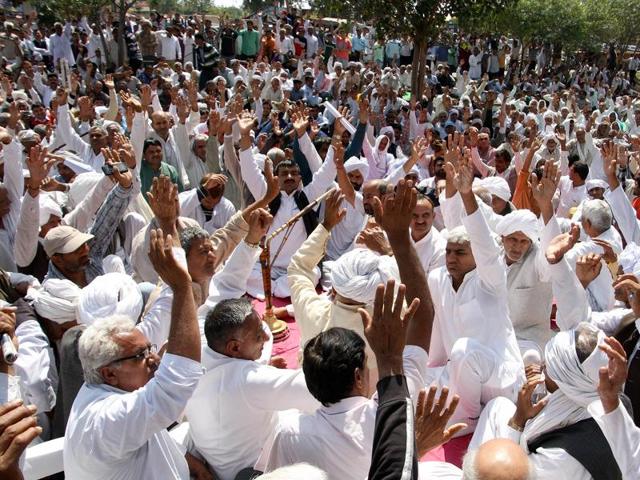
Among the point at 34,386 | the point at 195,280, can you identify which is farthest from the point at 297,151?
the point at 34,386

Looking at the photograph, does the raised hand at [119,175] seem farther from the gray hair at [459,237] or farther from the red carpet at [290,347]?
the gray hair at [459,237]

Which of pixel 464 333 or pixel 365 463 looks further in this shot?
pixel 464 333

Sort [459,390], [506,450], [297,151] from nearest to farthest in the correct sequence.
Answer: [506,450] → [459,390] → [297,151]

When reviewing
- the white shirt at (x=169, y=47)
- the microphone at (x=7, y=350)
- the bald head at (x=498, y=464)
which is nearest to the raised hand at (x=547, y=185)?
the bald head at (x=498, y=464)

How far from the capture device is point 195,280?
3.24 metres

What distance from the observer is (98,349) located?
1.98 meters

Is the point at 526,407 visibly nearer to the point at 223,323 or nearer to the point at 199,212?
the point at 223,323

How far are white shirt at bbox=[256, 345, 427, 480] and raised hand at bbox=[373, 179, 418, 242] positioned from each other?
0.60 metres

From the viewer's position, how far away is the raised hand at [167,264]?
1.96 meters

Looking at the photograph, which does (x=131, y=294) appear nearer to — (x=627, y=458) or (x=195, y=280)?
(x=195, y=280)

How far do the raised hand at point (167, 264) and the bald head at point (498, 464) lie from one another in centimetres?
102

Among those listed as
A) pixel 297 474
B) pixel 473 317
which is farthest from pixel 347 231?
pixel 297 474

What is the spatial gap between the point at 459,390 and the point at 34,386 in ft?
6.54

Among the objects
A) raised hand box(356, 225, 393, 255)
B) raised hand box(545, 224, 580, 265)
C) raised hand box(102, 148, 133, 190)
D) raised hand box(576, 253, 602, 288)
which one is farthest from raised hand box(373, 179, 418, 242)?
raised hand box(102, 148, 133, 190)
